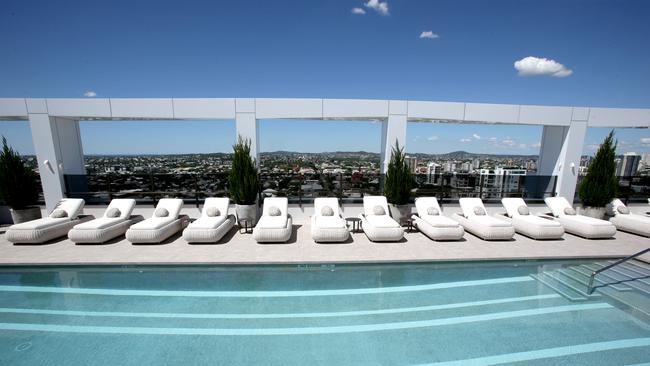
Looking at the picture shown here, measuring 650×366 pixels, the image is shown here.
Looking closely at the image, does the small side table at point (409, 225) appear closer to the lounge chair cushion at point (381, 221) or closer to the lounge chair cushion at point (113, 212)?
the lounge chair cushion at point (381, 221)

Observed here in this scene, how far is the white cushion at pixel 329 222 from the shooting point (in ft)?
19.3

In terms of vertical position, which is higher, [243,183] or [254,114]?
[254,114]

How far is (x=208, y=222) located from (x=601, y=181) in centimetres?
1186

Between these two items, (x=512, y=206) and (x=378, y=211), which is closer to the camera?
(x=378, y=211)

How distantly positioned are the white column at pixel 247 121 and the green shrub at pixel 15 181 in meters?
6.27

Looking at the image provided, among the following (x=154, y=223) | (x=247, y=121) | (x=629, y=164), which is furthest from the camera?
(x=629, y=164)

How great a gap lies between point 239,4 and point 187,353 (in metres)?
10.1

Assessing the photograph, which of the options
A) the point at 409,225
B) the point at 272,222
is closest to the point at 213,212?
the point at 272,222

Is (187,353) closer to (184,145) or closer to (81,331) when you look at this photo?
(81,331)

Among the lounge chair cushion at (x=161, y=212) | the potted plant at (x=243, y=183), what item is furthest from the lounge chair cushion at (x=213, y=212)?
the lounge chair cushion at (x=161, y=212)

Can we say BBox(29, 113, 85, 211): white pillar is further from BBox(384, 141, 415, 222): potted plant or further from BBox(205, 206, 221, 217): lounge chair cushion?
BBox(384, 141, 415, 222): potted plant

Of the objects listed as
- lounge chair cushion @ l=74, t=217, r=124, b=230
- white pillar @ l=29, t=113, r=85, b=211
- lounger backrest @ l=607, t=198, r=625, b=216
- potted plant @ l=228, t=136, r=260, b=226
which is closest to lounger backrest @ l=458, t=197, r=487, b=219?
lounger backrest @ l=607, t=198, r=625, b=216

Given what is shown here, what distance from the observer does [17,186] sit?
702 cm

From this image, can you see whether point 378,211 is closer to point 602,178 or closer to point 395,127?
point 395,127
